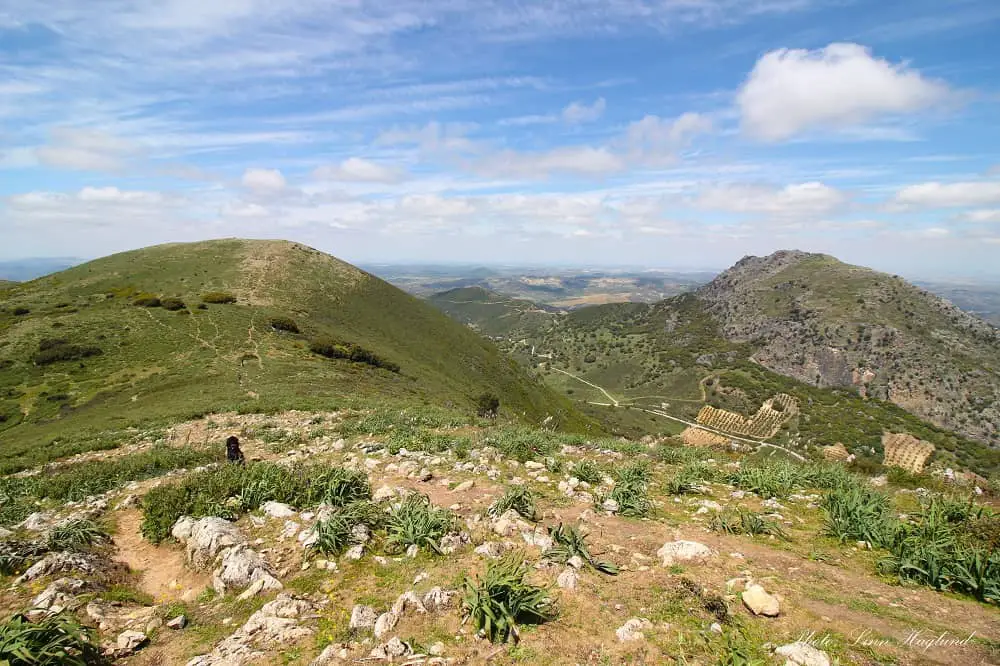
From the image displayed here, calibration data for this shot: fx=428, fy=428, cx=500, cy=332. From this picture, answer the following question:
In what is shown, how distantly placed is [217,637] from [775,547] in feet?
28.7

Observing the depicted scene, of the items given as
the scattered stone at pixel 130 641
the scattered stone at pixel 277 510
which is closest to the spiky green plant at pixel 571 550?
the scattered stone at pixel 277 510

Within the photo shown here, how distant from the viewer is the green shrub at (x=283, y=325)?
160ft

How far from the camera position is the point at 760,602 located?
5625 millimetres

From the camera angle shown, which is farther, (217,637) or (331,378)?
(331,378)

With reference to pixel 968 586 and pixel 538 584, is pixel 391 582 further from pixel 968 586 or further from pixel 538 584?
pixel 968 586

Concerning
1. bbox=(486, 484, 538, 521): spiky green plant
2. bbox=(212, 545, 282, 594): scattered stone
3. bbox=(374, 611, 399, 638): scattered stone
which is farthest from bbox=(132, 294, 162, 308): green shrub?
bbox=(374, 611, 399, 638): scattered stone

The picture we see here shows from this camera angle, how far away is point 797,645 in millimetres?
4816

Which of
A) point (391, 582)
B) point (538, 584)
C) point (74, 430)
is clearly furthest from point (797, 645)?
point (74, 430)

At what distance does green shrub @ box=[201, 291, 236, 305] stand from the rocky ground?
52155mm

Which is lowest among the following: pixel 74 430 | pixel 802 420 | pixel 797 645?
pixel 802 420

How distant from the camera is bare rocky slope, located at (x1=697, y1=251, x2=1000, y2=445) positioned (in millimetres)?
123062

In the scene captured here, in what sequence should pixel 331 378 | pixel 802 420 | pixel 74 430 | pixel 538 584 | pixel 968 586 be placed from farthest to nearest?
pixel 802 420 < pixel 331 378 < pixel 74 430 < pixel 538 584 < pixel 968 586

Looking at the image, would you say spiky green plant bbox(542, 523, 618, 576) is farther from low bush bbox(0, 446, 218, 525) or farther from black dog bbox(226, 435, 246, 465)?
low bush bbox(0, 446, 218, 525)

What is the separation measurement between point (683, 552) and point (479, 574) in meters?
3.44
